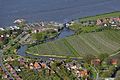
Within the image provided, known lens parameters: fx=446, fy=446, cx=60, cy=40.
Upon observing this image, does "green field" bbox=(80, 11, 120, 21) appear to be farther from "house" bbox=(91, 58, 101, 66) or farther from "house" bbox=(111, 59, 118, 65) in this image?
"house" bbox=(111, 59, 118, 65)

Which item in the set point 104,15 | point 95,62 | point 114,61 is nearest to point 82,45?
point 95,62

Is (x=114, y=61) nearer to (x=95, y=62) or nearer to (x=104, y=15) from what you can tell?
(x=95, y=62)

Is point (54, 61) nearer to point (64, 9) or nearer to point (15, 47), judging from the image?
point (15, 47)

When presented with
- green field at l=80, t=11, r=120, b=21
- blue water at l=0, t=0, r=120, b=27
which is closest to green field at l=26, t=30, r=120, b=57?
green field at l=80, t=11, r=120, b=21

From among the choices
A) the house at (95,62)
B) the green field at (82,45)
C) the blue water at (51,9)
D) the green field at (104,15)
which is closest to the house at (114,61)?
the house at (95,62)

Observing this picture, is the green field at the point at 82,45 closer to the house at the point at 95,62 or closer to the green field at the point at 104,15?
the house at the point at 95,62

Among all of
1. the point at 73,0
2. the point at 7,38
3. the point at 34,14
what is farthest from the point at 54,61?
the point at 73,0
